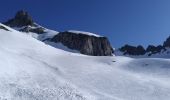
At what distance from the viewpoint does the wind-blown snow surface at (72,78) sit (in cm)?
2662

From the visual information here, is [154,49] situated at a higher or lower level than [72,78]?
higher

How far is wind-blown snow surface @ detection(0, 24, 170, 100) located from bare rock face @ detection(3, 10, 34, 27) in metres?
110

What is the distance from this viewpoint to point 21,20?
157750 millimetres

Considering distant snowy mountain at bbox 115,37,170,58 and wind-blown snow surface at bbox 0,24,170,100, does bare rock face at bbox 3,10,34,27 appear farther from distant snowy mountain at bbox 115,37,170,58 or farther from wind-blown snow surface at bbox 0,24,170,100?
wind-blown snow surface at bbox 0,24,170,100

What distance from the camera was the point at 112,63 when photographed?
154 feet

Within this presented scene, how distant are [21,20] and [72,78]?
127606 mm

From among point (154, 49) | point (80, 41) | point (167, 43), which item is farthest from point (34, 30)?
point (167, 43)

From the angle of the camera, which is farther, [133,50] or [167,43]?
[167,43]

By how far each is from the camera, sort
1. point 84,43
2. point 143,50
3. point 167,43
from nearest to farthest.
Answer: point 84,43 → point 143,50 → point 167,43

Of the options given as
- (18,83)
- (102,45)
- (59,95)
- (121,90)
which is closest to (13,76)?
(18,83)

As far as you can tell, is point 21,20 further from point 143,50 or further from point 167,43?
point 167,43

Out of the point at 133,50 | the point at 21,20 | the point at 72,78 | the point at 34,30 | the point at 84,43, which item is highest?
the point at 21,20

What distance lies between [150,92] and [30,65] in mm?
10954

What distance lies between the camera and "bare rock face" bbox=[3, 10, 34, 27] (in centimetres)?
15612
